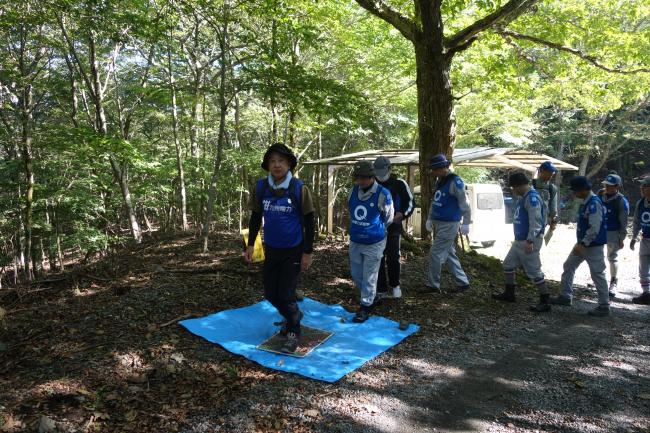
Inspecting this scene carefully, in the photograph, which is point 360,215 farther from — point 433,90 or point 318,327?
point 433,90

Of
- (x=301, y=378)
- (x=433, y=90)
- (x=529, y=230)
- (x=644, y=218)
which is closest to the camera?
(x=301, y=378)

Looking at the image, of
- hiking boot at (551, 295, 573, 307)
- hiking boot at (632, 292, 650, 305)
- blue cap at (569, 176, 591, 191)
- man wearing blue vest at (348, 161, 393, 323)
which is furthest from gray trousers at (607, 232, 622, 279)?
man wearing blue vest at (348, 161, 393, 323)

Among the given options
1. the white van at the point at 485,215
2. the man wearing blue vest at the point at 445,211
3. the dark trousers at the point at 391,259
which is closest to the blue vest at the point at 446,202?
the man wearing blue vest at the point at 445,211

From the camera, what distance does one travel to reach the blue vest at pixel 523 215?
214 inches

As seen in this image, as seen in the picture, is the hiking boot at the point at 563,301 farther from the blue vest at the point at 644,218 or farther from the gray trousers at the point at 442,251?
the blue vest at the point at 644,218

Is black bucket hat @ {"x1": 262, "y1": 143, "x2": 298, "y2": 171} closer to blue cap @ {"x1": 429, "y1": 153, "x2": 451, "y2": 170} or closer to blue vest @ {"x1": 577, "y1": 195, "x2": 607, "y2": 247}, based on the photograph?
blue cap @ {"x1": 429, "y1": 153, "x2": 451, "y2": 170}

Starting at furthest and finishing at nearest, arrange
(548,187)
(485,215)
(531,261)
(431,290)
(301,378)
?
1. (485,215)
2. (548,187)
3. (431,290)
4. (531,261)
5. (301,378)

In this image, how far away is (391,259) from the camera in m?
5.64

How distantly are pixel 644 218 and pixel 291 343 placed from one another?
6.16m

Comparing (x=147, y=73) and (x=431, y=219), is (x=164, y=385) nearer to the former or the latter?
(x=431, y=219)

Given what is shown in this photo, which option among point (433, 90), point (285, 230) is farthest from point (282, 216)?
point (433, 90)

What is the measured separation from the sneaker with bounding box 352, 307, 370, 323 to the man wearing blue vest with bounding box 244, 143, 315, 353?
1.02m

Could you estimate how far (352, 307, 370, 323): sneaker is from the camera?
4805mm

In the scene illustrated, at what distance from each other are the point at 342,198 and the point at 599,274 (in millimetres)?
17796
